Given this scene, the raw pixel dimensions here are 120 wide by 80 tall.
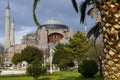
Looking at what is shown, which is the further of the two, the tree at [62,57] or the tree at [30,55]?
the tree at [30,55]

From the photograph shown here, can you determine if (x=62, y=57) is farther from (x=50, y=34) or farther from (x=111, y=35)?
(x=50, y=34)

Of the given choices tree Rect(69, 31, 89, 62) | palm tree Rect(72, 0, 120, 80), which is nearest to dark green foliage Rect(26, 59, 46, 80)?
palm tree Rect(72, 0, 120, 80)

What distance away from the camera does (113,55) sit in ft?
22.4

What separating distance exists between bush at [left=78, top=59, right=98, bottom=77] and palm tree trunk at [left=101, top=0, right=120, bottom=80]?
24.0 m

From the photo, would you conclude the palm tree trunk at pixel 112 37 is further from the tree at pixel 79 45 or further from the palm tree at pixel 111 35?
the tree at pixel 79 45

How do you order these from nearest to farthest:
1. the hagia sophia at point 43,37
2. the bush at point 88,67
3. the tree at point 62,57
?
1. the bush at point 88,67
2. the tree at point 62,57
3. the hagia sophia at point 43,37

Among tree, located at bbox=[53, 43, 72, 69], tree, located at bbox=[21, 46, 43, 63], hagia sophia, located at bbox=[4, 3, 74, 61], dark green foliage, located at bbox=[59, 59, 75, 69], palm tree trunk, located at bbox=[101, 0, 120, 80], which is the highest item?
hagia sophia, located at bbox=[4, 3, 74, 61]

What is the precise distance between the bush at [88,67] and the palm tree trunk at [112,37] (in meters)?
24.0

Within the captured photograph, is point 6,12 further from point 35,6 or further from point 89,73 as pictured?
point 35,6

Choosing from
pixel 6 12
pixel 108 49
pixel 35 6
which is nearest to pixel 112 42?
pixel 108 49

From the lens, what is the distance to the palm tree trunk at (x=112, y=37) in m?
6.74

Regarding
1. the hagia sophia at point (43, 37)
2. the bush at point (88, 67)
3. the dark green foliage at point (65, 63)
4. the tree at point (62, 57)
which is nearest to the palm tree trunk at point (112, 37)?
the bush at point (88, 67)

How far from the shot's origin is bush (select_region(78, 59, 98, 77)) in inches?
1218

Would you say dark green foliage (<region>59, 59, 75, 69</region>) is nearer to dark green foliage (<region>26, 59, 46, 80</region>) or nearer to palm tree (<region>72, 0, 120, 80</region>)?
dark green foliage (<region>26, 59, 46, 80</region>)
